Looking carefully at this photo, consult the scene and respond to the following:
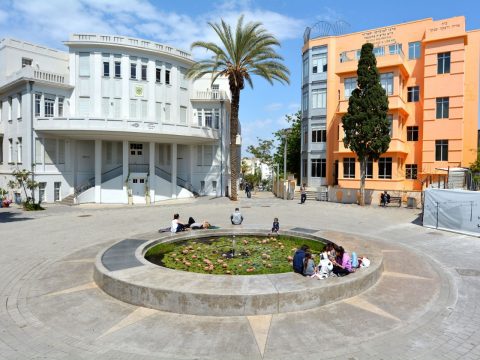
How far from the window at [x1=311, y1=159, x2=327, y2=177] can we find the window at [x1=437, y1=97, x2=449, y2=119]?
11873 millimetres

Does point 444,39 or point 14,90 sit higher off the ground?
point 444,39

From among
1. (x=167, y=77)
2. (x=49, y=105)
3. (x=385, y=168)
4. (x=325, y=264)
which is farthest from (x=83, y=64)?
(x=325, y=264)

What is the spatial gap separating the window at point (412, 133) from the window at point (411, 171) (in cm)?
277

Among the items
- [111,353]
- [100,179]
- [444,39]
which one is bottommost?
[111,353]

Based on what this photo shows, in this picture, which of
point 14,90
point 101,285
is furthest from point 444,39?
point 14,90

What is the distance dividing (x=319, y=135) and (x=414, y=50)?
41.0 feet

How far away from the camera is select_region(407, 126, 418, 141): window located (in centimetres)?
3491

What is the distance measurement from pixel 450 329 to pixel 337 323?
7.48 ft

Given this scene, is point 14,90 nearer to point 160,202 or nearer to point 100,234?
point 160,202

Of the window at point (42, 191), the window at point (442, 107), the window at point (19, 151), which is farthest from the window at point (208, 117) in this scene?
the window at point (442, 107)

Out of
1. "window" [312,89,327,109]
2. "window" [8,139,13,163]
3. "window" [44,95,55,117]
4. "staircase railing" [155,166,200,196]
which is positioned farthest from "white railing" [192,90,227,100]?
"window" [8,139,13,163]

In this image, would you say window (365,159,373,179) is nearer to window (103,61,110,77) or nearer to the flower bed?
the flower bed

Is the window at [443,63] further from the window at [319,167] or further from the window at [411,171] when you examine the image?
the window at [319,167]

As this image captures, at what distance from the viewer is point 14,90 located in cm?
3181
